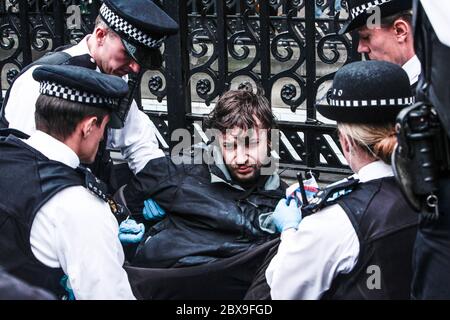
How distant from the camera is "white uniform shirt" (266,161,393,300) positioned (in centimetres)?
302

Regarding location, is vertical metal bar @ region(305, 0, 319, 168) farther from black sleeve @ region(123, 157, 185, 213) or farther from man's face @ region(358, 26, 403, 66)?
black sleeve @ region(123, 157, 185, 213)

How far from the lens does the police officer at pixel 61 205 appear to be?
310 centimetres

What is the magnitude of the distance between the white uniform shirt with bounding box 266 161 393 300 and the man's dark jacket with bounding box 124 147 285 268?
0.73 meters

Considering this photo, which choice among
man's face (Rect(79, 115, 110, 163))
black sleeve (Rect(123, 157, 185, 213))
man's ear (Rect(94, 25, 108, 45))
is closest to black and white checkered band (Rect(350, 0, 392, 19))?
black sleeve (Rect(123, 157, 185, 213))

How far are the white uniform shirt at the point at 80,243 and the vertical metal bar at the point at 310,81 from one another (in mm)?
Answer: 2446

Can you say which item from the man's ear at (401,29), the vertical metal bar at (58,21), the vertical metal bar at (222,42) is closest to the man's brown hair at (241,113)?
the man's ear at (401,29)

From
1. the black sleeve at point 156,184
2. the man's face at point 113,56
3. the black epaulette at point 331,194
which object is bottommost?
the black sleeve at point 156,184

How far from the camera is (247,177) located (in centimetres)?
403

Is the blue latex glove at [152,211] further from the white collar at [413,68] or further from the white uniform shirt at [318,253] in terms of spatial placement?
the white collar at [413,68]

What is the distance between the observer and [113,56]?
428 cm

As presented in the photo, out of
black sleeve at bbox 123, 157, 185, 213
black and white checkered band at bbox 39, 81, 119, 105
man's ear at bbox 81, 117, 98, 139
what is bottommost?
black sleeve at bbox 123, 157, 185, 213
